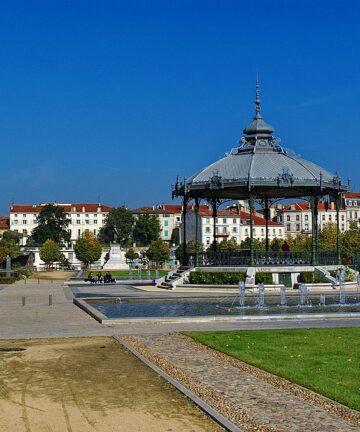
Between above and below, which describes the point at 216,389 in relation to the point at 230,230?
below

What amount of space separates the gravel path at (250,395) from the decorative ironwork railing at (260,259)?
87.5 ft

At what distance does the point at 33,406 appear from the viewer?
965 cm

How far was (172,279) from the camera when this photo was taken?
4322 cm

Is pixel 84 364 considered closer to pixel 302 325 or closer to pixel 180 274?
pixel 302 325

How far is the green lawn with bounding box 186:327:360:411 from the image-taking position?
10.8 m

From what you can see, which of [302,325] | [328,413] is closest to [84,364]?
[328,413]

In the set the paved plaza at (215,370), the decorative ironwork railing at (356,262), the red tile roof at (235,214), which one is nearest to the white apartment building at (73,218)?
the red tile roof at (235,214)

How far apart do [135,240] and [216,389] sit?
5486 inches

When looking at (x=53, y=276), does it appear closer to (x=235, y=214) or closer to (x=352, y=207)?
(x=235, y=214)

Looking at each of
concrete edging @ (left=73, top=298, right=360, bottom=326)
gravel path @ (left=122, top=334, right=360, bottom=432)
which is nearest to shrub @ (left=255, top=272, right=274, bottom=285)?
concrete edging @ (left=73, top=298, right=360, bottom=326)

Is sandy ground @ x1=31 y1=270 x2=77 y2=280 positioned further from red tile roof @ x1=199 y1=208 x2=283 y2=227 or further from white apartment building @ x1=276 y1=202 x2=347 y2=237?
white apartment building @ x1=276 y1=202 x2=347 y2=237

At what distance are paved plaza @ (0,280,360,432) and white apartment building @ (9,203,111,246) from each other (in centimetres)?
14783

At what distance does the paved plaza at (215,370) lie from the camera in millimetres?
8883

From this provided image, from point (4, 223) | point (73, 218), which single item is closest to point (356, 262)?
point (73, 218)
